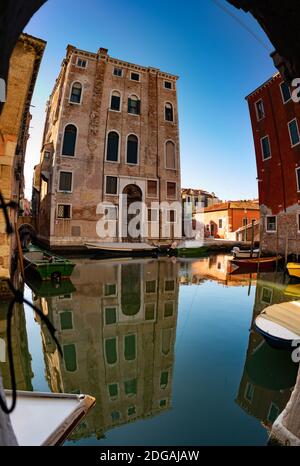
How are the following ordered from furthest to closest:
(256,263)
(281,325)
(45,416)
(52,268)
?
(256,263) < (52,268) < (281,325) < (45,416)

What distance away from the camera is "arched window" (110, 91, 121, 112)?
2206 centimetres

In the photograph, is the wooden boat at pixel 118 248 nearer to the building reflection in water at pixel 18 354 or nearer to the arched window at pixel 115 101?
the building reflection in water at pixel 18 354

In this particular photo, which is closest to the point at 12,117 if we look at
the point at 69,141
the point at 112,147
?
the point at 69,141

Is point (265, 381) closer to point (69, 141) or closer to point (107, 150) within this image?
point (107, 150)

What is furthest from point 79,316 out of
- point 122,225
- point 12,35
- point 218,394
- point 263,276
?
point 122,225

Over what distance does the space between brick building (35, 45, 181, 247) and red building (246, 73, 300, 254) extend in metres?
8.04

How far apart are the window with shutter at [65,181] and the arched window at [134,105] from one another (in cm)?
870

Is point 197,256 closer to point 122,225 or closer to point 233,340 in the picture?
point 122,225

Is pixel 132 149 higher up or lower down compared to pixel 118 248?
higher up

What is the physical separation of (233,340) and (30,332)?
4791mm

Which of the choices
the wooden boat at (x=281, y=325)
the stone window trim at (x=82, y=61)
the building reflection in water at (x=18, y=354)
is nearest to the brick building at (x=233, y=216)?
the stone window trim at (x=82, y=61)

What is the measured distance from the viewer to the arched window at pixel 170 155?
23516 millimetres

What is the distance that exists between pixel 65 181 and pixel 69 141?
3.52 metres

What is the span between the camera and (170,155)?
2369 cm
